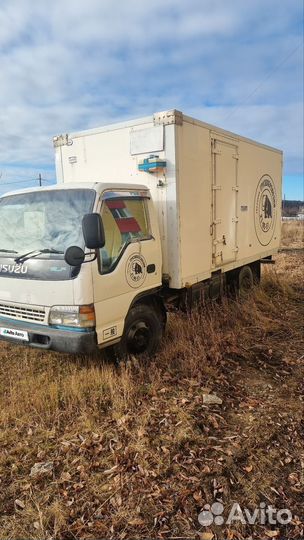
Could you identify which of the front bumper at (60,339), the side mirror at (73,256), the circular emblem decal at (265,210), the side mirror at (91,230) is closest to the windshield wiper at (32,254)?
the side mirror at (73,256)

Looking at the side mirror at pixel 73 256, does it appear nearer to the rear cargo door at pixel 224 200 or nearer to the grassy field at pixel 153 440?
the grassy field at pixel 153 440

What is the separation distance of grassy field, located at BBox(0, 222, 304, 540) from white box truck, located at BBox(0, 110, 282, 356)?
0.57 meters

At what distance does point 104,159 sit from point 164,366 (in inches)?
120

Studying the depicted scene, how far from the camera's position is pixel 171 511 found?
8.57 feet

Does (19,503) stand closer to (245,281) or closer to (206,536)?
(206,536)

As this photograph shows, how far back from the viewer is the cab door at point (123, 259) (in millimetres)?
4062

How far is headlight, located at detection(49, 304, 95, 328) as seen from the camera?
3842 millimetres

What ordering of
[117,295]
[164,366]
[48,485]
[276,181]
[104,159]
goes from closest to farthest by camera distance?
[48,485], [117,295], [164,366], [104,159], [276,181]

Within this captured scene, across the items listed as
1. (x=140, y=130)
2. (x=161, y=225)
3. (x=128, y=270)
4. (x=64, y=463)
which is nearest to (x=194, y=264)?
(x=161, y=225)

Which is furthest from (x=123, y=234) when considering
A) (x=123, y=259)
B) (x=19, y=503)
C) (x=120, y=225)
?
(x=19, y=503)

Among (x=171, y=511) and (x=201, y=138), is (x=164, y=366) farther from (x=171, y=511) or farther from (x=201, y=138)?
(x=201, y=138)

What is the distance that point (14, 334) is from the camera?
420cm

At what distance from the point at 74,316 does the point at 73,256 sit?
2.00 feet

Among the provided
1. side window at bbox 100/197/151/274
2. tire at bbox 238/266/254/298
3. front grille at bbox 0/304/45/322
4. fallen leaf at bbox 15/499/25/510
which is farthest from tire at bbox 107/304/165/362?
tire at bbox 238/266/254/298
